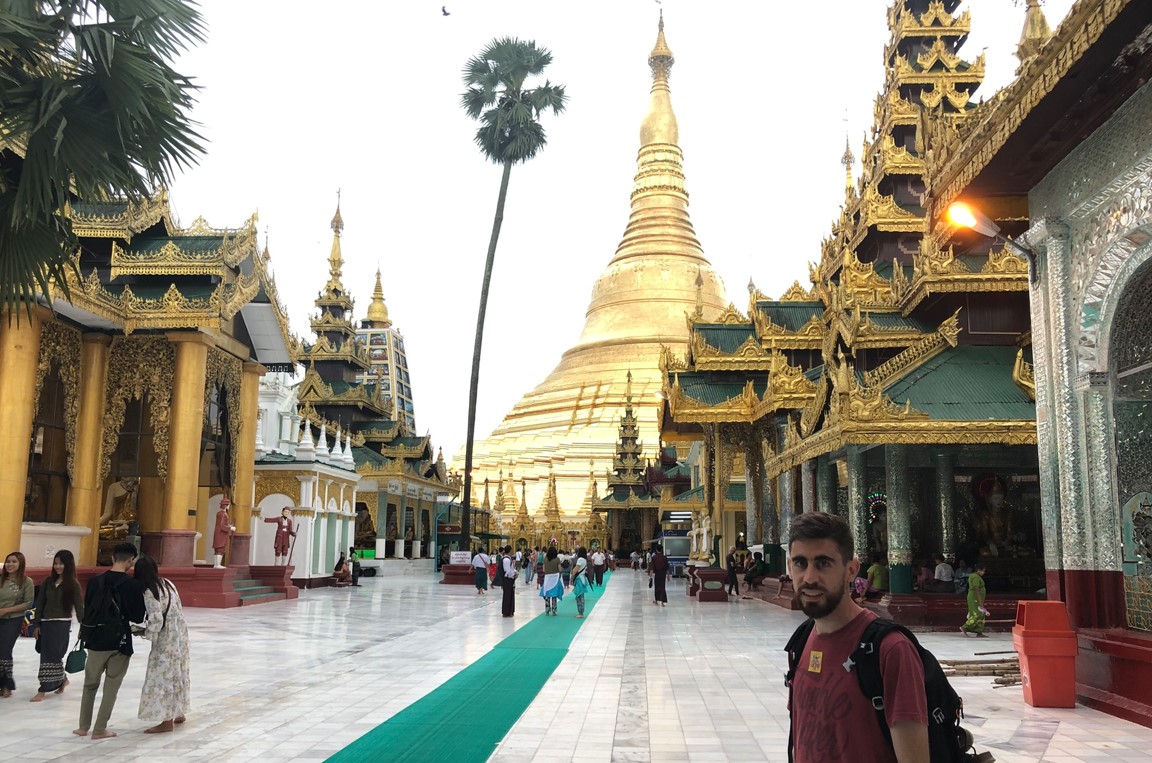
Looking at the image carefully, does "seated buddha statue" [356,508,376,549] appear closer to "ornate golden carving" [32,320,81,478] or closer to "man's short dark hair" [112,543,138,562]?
"ornate golden carving" [32,320,81,478]

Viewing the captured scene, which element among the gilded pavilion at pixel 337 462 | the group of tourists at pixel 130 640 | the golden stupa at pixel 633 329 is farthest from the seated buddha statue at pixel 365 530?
the group of tourists at pixel 130 640

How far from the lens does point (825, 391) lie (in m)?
17.1

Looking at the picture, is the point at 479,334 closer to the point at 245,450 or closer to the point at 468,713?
the point at 245,450

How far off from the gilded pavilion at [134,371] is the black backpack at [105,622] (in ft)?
39.0

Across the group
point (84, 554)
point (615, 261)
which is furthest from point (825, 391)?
point (615, 261)

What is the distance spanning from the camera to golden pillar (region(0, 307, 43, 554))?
1656 cm

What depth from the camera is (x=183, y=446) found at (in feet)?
65.3

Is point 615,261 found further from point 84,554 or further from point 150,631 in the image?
point 150,631

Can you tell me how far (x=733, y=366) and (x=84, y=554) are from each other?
15.2 meters

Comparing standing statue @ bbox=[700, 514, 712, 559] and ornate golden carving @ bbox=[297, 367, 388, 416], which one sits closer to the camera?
standing statue @ bbox=[700, 514, 712, 559]

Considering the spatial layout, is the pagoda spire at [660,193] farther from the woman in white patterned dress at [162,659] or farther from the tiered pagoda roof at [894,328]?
the woman in white patterned dress at [162,659]

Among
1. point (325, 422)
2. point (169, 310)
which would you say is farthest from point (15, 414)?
point (325, 422)

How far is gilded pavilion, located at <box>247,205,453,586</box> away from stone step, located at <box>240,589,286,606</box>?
488cm

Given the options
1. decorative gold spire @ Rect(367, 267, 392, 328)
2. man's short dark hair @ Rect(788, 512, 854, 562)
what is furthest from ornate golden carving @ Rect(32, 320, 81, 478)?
decorative gold spire @ Rect(367, 267, 392, 328)
